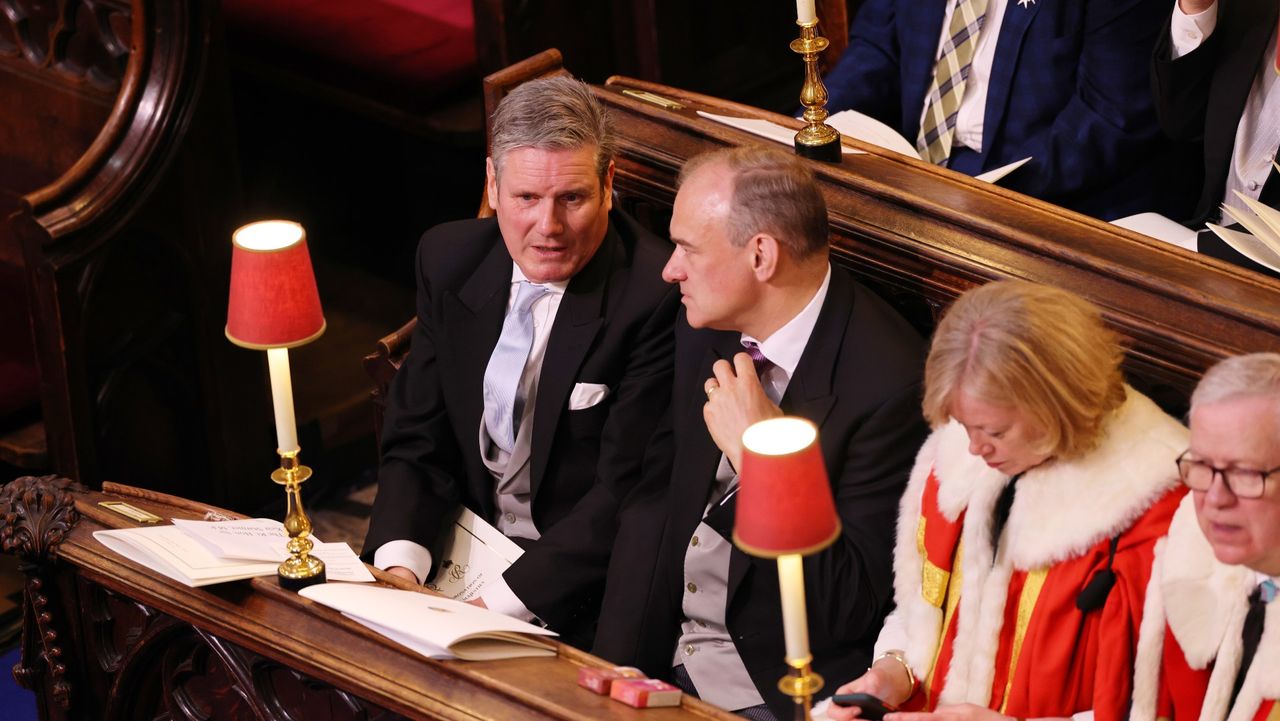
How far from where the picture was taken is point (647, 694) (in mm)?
2236

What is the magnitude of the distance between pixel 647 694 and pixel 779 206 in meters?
0.88

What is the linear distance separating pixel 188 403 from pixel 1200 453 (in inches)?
117

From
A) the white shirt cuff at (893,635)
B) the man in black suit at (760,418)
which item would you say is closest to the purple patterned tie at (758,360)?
the man in black suit at (760,418)

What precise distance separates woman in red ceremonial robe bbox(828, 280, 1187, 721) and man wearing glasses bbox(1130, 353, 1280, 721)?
0.05m

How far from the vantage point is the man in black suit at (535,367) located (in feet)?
10.1

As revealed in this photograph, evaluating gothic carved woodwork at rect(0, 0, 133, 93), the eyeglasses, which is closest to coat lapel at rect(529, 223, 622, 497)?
the eyeglasses

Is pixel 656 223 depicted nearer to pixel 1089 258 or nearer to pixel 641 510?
pixel 641 510

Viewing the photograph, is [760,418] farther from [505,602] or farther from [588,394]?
[505,602]

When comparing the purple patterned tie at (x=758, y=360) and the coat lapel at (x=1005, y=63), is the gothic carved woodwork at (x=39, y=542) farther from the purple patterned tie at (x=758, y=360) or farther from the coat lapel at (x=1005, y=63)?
the coat lapel at (x=1005, y=63)

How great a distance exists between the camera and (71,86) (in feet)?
13.9

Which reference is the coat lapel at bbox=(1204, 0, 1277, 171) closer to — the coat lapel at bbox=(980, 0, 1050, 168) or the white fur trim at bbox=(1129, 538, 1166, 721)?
the coat lapel at bbox=(980, 0, 1050, 168)

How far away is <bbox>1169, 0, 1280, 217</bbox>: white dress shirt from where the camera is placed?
3.17m

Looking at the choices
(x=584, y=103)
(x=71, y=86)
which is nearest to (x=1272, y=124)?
(x=584, y=103)

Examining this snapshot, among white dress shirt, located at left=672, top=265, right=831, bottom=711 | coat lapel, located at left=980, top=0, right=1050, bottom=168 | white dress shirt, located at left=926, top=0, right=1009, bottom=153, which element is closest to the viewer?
white dress shirt, located at left=672, top=265, right=831, bottom=711
